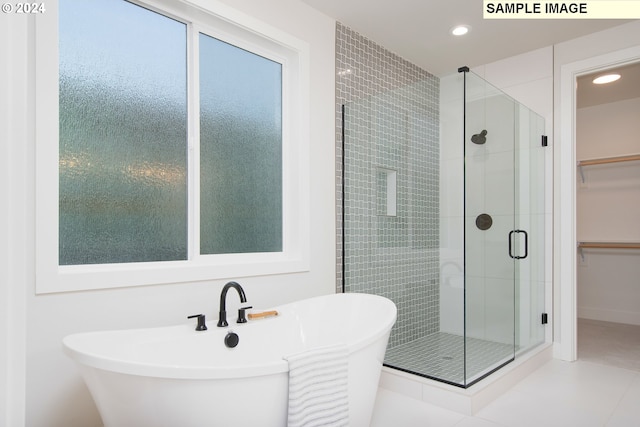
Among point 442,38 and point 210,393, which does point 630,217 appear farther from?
point 210,393

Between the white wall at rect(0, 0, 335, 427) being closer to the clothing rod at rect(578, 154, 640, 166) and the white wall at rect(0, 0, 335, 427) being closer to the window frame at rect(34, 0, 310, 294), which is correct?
the window frame at rect(34, 0, 310, 294)

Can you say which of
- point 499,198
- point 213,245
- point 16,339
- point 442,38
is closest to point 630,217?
point 499,198

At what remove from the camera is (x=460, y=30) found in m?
3.02

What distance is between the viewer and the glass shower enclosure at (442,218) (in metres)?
2.63

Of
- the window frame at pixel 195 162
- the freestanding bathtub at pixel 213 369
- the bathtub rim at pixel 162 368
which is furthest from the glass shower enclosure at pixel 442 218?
the bathtub rim at pixel 162 368

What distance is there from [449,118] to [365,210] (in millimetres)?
884

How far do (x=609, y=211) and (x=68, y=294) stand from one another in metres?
5.25

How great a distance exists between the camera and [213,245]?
228 cm

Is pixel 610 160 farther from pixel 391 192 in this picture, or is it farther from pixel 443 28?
pixel 391 192

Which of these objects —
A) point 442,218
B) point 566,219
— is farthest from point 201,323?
point 566,219

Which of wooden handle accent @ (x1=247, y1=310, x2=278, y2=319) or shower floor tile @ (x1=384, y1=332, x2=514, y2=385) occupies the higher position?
wooden handle accent @ (x1=247, y1=310, x2=278, y2=319)

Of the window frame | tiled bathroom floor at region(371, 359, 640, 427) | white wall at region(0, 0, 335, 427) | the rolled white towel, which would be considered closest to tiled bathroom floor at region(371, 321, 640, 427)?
tiled bathroom floor at region(371, 359, 640, 427)

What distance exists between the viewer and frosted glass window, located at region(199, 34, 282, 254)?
2283 millimetres

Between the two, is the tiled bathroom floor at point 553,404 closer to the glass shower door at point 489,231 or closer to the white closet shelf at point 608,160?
the glass shower door at point 489,231
